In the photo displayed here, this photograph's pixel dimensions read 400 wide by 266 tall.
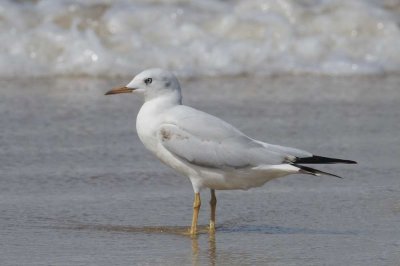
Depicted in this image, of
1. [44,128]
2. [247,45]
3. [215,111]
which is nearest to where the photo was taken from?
[44,128]

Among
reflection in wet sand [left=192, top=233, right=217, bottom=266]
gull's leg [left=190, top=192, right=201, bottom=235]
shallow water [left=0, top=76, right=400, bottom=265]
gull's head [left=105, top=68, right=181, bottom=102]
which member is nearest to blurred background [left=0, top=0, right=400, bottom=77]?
shallow water [left=0, top=76, right=400, bottom=265]

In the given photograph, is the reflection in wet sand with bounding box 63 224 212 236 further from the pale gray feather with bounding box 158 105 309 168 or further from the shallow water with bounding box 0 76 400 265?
the pale gray feather with bounding box 158 105 309 168

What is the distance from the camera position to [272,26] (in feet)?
31.3

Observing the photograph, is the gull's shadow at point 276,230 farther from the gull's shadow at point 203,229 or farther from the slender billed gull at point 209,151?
the slender billed gull at point 209,151

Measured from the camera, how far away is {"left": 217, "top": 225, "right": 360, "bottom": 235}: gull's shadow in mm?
4789

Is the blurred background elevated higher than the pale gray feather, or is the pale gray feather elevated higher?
the blurred background

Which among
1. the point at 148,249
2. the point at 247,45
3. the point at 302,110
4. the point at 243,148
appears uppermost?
the point at 247,45

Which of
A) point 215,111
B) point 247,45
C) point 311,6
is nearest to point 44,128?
point 215,111

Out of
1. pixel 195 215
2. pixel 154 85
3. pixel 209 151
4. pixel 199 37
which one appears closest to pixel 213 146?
pixel 209 151

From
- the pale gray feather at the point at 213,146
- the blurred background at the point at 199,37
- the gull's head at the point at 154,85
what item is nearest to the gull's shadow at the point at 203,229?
the pale gray feather at the point at 213,146

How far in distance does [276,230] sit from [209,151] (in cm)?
49

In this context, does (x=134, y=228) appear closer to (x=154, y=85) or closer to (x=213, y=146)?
(x=213, y=146)

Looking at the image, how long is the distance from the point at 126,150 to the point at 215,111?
3.71 feet

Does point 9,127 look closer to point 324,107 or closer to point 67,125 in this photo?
point 67,125
